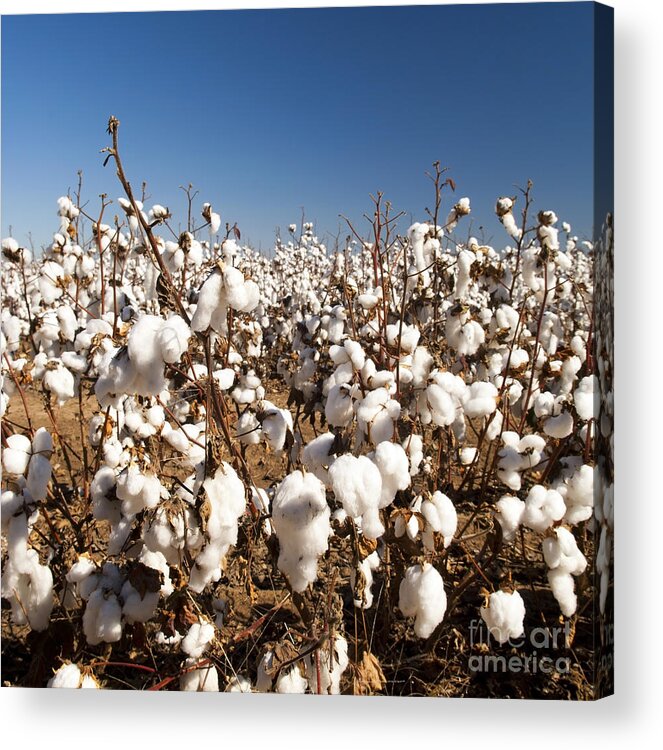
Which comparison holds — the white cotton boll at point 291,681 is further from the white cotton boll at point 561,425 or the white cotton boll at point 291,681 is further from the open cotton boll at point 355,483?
the white cotton boll at point 561,425

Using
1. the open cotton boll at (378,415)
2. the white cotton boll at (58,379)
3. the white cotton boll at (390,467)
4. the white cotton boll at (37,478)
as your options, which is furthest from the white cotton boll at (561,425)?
the white cotton boll at (58,379)

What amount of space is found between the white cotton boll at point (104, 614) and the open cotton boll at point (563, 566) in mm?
1038

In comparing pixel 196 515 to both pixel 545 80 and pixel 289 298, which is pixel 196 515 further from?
pixel 289 298

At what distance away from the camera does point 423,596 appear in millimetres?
1581

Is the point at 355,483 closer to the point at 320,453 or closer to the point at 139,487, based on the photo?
the point at 320,453

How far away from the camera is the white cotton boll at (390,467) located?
1407 mm

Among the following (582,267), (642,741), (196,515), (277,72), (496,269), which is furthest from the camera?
(582,267)

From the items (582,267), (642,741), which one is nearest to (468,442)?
(582,267)

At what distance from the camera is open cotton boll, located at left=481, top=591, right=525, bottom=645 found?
1.67m

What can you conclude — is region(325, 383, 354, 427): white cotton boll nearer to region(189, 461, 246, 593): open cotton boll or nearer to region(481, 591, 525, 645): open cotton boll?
region(189, 461, 246, 593): open cotton boll

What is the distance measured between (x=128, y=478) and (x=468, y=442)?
2.11 m

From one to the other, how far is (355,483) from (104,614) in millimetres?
737

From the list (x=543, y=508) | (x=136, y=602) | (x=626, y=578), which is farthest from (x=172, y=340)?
(x=626, y=578)

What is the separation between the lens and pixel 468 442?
3326mm
